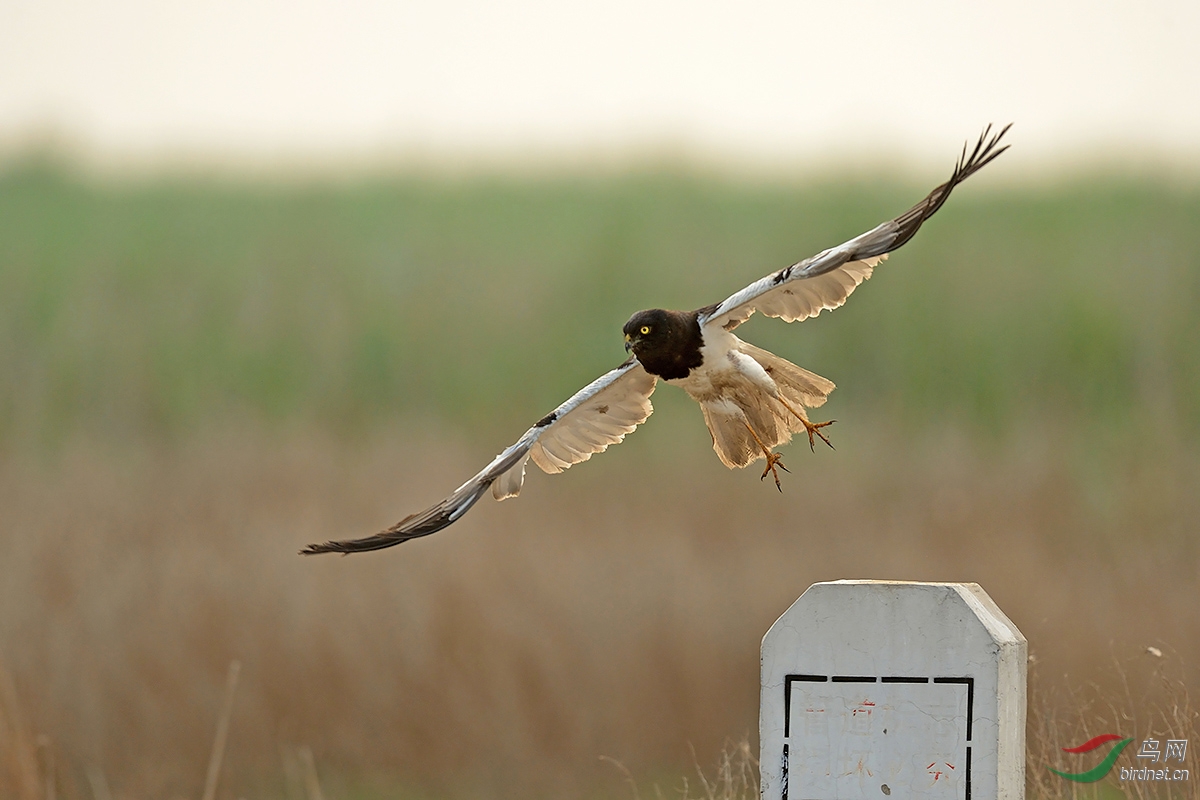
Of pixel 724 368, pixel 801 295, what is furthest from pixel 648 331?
pixel 801 295

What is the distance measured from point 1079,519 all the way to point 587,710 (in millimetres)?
4197

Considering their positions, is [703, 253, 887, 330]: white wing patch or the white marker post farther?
[703, 253, 887, 330]: white wing patch

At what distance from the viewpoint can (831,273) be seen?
471 cm

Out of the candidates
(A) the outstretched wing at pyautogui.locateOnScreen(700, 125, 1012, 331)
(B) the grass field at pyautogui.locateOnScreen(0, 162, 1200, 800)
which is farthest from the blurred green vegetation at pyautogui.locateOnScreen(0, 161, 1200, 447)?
(A) the outstretched wing at pyautogui.locateOnScreen(700, 125, 1012, 331)

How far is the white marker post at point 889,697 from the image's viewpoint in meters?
3.25

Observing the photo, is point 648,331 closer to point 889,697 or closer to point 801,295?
point 801,295

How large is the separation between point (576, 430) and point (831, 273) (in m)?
1.27

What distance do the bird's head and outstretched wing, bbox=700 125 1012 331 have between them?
0.14 metres

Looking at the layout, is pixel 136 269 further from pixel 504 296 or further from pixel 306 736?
pixel 306 736

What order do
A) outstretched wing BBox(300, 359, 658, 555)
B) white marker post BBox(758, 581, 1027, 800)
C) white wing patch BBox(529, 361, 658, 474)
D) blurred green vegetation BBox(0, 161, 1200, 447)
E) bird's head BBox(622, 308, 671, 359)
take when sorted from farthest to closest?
blurred green vegetation BBox(0, 161, 1200, 447)
white wing patch BBox(529, 361, 658, 474)
outstretched wing BBox(300, 359, 658, 555)
bird's head BBox(622, 308, 671, 359)
white marker post BBox(758, 581, 1027, 800)

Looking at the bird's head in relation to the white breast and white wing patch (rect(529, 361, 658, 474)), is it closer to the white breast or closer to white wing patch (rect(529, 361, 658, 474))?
the white breast

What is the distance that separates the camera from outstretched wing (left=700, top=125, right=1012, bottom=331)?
416 cm

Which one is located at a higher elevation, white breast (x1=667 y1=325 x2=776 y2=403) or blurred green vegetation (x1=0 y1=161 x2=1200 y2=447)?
blurred green vegetation (x1=0 y1=161 x2=1200 y2=447)

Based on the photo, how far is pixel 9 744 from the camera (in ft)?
27.8
